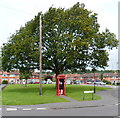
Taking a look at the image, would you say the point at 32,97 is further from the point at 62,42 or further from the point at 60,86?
the point at 62,42

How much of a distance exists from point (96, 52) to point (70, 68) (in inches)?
215

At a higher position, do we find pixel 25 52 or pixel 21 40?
pixel 21 40

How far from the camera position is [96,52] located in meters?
29.8

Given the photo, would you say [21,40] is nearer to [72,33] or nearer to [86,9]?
[72,33]

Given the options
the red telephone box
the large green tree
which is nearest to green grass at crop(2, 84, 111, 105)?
the red telephone box

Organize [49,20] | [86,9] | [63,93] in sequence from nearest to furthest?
[63,93]
[49,20]
[86,9]

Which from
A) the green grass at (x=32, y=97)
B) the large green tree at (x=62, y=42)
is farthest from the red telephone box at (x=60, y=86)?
the large green tree at (x=62, y=42)

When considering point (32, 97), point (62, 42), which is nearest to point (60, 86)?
point (32, 97)

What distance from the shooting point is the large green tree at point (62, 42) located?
26953mm

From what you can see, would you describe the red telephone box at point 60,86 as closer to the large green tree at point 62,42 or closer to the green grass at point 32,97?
the green grass at point 32,97

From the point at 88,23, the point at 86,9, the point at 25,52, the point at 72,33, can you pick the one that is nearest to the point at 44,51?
the point at 25,52

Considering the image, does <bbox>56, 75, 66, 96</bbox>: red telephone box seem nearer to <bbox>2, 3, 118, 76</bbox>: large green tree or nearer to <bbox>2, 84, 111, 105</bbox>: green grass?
<bbox>2, 84, 111, 105</bbox>: green grass

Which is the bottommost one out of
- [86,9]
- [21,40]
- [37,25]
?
[21,40]

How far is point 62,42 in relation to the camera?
27.4m
